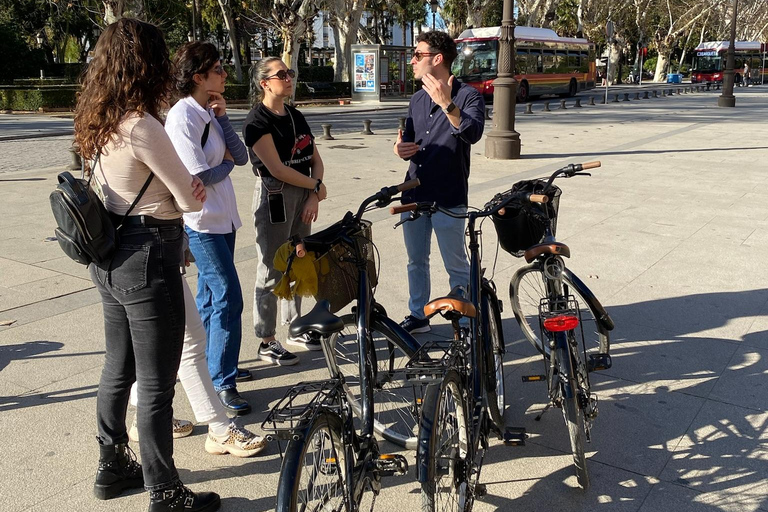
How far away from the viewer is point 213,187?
12.5ft

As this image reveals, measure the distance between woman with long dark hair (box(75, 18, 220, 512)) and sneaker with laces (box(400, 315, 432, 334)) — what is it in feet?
7.18

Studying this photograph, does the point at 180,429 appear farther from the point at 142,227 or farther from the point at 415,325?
the point at 415,325

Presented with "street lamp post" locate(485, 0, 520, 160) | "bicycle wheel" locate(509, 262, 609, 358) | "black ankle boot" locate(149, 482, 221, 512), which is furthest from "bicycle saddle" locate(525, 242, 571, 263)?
"street lamp post" locate(485, 0, 520, 160)

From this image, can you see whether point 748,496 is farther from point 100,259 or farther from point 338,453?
point 100,259

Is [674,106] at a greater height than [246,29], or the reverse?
[246,29]

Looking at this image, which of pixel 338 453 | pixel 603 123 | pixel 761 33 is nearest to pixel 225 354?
pixel 338 453

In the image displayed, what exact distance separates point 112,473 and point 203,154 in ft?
5.09

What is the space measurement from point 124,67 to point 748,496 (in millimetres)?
3037

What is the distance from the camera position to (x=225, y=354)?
3.87 metres

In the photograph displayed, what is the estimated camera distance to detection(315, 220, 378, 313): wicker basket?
317 cm

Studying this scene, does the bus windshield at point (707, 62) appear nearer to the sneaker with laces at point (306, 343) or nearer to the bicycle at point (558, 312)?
the bicycle at point (558, 312)

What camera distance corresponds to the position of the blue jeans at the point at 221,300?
3.78m

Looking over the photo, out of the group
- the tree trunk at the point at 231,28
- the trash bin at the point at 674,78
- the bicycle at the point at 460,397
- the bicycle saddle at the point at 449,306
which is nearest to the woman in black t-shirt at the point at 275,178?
the bicycle at the point at 460,397

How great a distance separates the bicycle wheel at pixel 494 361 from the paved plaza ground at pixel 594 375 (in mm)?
202
